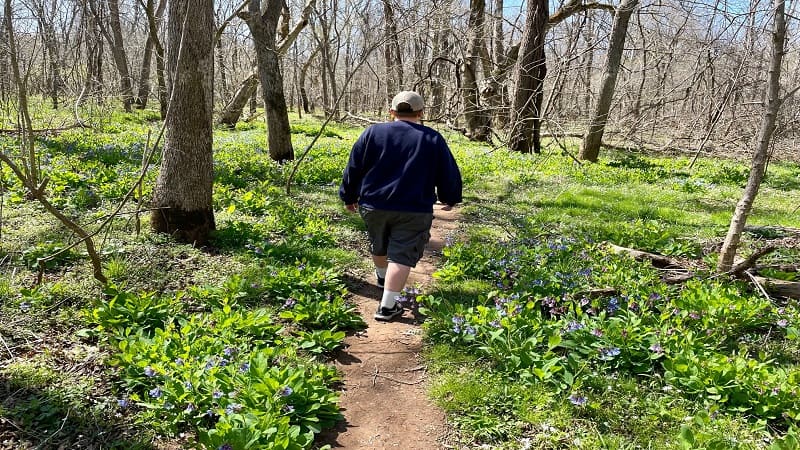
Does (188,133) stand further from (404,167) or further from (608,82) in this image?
(608,82)

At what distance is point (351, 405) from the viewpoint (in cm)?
315

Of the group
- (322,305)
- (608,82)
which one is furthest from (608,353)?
(608,82)

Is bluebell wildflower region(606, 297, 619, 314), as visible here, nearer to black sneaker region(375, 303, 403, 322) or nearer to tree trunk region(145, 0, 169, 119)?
black sneaker region(375, 303, 403, 322)

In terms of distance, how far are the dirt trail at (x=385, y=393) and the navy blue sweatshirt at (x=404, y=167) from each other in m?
1.02

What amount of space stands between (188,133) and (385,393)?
3.36 metres

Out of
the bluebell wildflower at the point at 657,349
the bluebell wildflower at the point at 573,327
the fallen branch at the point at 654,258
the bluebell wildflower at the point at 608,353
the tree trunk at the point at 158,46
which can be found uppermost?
the tree trunk at the point at 158,46

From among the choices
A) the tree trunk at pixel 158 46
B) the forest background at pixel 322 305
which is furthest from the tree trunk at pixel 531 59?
the tree trunk at pixel 158 46

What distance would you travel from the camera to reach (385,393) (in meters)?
3.31

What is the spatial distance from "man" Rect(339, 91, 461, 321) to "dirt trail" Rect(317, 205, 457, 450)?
0.29 m

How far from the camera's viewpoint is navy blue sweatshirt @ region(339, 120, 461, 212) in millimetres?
4012

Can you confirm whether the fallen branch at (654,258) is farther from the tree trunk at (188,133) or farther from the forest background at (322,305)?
the tree trunk at (188,133)

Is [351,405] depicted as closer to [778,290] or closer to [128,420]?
[128,420]

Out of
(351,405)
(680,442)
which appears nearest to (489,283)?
(351,405)

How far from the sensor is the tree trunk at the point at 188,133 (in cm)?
491
